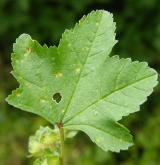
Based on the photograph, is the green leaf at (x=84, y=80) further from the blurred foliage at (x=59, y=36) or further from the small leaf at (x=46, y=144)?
the blurred foliage at (x=59, y=36)

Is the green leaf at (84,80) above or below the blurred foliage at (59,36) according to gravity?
below

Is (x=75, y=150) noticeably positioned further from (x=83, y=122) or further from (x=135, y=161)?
(x=83, y=122)

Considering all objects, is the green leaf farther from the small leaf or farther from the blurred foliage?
the blurred foliage

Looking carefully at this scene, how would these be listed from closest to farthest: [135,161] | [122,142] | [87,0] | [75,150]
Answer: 1. [122,142]
2. [135,161]
3. [75,150]
4. [87,0]

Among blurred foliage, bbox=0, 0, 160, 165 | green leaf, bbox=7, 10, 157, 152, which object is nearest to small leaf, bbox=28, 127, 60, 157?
green leaf, bbox=7, 10, 157, 152

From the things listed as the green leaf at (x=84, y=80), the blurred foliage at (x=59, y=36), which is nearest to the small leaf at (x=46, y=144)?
the green leaf at (x=84, y=80)

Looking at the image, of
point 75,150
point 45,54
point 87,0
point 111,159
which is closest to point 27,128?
point 75,150
